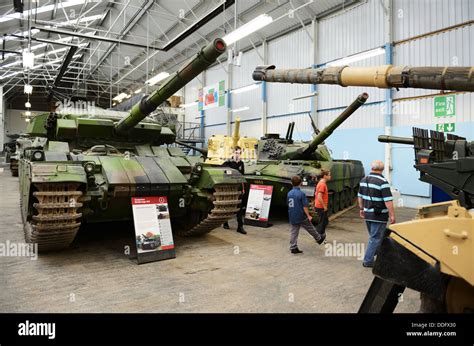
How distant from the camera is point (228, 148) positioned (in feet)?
40.4

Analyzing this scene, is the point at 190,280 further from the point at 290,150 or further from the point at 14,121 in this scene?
the point at 14,121

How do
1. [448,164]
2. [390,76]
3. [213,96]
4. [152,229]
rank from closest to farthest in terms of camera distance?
1. [390,76]
2. [448,164]
3. [152,229]
4. [213,96]

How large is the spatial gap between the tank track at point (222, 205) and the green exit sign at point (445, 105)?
905 centimetres

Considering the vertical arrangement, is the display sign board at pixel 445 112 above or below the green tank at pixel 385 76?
above

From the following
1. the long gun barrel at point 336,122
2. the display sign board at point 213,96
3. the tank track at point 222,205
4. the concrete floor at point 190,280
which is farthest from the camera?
the display sign board at point 213,96

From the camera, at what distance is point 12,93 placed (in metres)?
37.8

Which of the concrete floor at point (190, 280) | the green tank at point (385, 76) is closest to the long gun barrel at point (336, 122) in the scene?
the concrete floor at point (190, 280)

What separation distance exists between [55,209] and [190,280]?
2.01m

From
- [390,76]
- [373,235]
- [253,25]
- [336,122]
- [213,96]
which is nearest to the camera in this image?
[390,76]

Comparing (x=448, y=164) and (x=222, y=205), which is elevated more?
(x=448, y=164)

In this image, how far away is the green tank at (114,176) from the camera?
15.9 ft

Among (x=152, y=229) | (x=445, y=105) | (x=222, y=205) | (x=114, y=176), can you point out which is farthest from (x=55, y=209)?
(x=445, y=105)

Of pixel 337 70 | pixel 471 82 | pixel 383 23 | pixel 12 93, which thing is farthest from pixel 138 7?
pixel 12 93

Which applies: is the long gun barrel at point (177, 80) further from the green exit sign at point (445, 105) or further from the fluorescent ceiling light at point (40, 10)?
the fluorescent ceiling light at point (40, 10)
